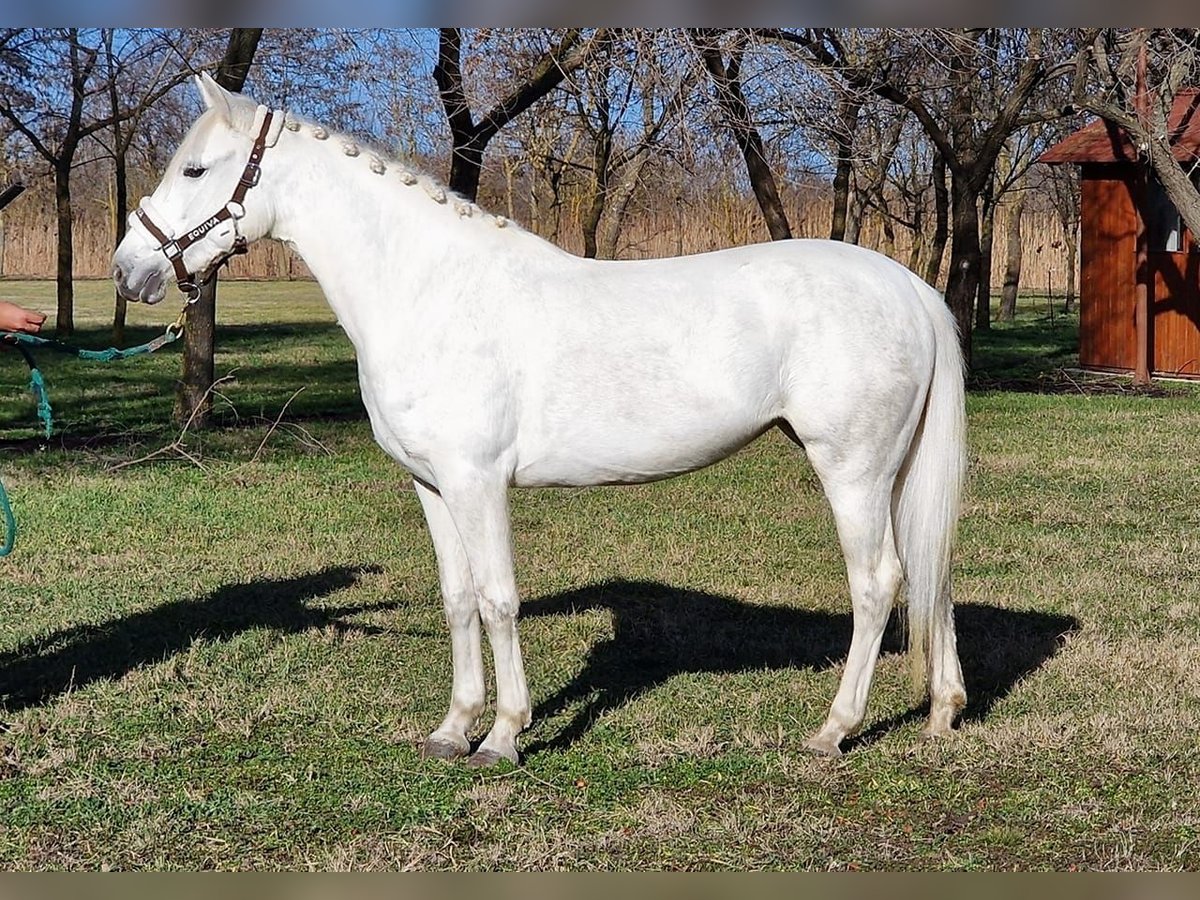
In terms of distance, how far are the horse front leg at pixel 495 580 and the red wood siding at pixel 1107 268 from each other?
15.6 m

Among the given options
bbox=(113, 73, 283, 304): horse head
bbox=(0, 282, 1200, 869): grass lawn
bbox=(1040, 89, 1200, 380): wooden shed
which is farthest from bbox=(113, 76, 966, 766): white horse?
bbox=(1040, 89, 1200, 380): wooden shed

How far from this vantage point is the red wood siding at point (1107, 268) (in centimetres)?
1847

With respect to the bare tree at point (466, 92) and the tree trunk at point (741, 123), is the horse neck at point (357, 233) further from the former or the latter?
the bare tree at point (466, 92)

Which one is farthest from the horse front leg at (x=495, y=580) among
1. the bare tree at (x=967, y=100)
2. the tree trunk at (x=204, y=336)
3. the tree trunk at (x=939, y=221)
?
the tree trunk at (x=939, y=221)

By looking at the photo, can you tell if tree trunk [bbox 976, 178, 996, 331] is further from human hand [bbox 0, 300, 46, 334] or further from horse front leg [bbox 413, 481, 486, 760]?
human hand [bbox 0, 300, 46, 334]

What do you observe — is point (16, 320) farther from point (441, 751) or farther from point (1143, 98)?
point (1143, 98)

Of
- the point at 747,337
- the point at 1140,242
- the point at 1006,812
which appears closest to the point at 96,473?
the point at 747,337

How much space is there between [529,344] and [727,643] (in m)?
2.30

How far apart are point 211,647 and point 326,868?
2.52 meters

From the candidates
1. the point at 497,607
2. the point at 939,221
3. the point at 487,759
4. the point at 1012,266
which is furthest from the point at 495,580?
the point at 1012,266

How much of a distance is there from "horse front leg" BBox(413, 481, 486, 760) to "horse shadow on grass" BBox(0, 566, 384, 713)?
160 cm

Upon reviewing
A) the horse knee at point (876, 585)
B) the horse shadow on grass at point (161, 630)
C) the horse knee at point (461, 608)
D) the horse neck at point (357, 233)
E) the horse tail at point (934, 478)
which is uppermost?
the horse neck at point (357, 233)

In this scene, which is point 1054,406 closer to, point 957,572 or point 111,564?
point 957,572

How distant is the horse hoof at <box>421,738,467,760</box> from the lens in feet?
15.7
